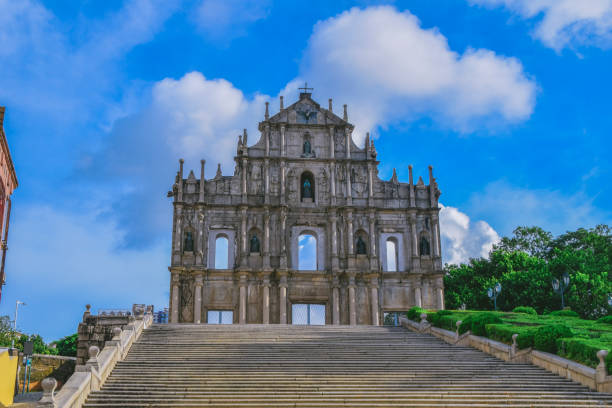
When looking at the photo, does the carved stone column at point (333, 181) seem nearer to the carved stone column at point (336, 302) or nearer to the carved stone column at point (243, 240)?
the carved stone column at point (336, 302)

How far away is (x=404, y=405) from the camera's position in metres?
17.3

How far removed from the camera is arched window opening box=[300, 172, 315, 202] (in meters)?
41.2

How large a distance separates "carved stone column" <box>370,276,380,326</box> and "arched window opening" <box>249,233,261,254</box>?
7075 millimetres

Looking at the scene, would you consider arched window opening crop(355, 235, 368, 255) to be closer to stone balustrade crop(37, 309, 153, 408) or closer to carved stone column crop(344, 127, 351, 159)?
carved stone column crop(344, 127, 351, 159)

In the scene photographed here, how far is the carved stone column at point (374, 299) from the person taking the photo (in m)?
38.4

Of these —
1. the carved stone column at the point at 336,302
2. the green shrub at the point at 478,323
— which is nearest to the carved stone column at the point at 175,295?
the carved stone column at the point at 336,302

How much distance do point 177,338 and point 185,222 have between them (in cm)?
1437

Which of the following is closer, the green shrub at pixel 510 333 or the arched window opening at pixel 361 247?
the green shrub at pixel 510 333

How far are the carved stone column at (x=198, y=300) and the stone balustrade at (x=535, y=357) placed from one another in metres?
13.4

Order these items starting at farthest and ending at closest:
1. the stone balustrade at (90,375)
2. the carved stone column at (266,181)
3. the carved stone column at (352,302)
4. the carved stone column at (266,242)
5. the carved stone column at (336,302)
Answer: the carved stone column at (266,181)
the carved stone column at (266,242)
the carved stone column at (336,302)
the carved stone column at (352,302)
the stone balustrade at (90,375)

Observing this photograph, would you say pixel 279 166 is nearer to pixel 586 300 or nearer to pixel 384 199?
pixel 384 199

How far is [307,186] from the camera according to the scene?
41375mm

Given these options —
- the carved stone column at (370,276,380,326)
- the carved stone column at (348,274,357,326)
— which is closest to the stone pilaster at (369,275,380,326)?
the carved stone column at (370,276,380,326)

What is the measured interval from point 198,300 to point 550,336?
21551mm
